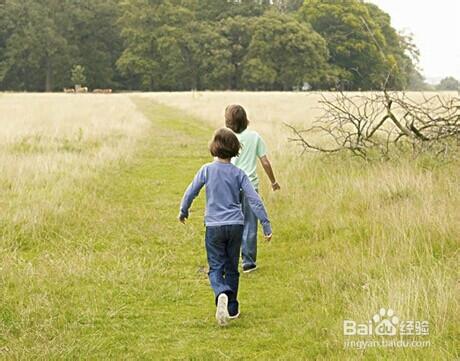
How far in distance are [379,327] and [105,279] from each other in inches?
99.8

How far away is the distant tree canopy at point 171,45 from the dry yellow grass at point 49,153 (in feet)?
161

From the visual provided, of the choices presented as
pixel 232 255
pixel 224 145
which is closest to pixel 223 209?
pixel 232 255

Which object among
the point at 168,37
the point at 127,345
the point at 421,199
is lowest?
the point at 127,345

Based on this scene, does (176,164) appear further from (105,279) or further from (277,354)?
(277,354)

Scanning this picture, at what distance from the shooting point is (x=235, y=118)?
19.1 ft

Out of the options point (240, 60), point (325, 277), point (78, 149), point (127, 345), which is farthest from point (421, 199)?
point (240, 60)

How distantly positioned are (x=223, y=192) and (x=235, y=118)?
1.21 meters

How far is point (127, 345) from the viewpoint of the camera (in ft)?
13.8

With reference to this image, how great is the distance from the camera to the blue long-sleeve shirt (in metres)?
4.79

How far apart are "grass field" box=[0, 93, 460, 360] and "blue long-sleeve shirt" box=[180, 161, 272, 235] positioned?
738mm

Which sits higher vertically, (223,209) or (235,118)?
(235,118)

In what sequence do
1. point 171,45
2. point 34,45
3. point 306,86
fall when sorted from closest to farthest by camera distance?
1. point 306,86
2. point 34,45
3. point 171,45

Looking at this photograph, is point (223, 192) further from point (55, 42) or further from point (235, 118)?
point (55, 42)

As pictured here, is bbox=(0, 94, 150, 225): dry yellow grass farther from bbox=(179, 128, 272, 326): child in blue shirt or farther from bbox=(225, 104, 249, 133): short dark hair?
bbox=(179, 128, 272, 326): child in blue shirt
